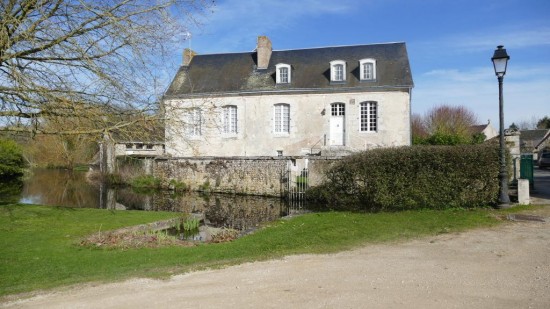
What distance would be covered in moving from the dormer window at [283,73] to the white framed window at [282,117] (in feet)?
4.90

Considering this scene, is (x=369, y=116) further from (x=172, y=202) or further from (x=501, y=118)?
(x=501, y=118)

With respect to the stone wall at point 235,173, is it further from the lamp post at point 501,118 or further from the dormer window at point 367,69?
the lamp post at point 501,118

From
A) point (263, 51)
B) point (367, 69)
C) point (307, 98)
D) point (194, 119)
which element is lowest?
point (194, 119)

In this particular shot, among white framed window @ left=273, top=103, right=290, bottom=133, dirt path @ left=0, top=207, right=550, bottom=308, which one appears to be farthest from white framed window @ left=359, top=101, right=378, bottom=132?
dirt path @ left=0, top=207, right=550, bottom=308

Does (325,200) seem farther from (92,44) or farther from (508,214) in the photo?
(92,44)

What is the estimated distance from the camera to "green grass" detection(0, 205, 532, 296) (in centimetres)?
585

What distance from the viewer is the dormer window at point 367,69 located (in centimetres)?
2475

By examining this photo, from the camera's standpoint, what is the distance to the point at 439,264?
5.38 metres

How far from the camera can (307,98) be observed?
25938 mm

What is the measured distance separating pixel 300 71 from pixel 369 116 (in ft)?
17.7

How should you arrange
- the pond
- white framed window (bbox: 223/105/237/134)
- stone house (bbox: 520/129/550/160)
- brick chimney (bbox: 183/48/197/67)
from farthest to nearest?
stone house (bbox: 520/129/550/160) → brick chimney (bbox: 183/48/197/67) → white framed window (bbox: 223/105/237/134) → the pond

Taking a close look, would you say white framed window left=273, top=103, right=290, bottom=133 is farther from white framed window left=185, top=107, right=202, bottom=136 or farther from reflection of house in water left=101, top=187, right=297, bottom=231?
white framed window left=185, top=107, right=202, bottom=136

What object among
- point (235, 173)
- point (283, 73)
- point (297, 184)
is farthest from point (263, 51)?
point (297, 184)

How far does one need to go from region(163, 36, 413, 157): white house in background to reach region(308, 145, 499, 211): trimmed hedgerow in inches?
447
